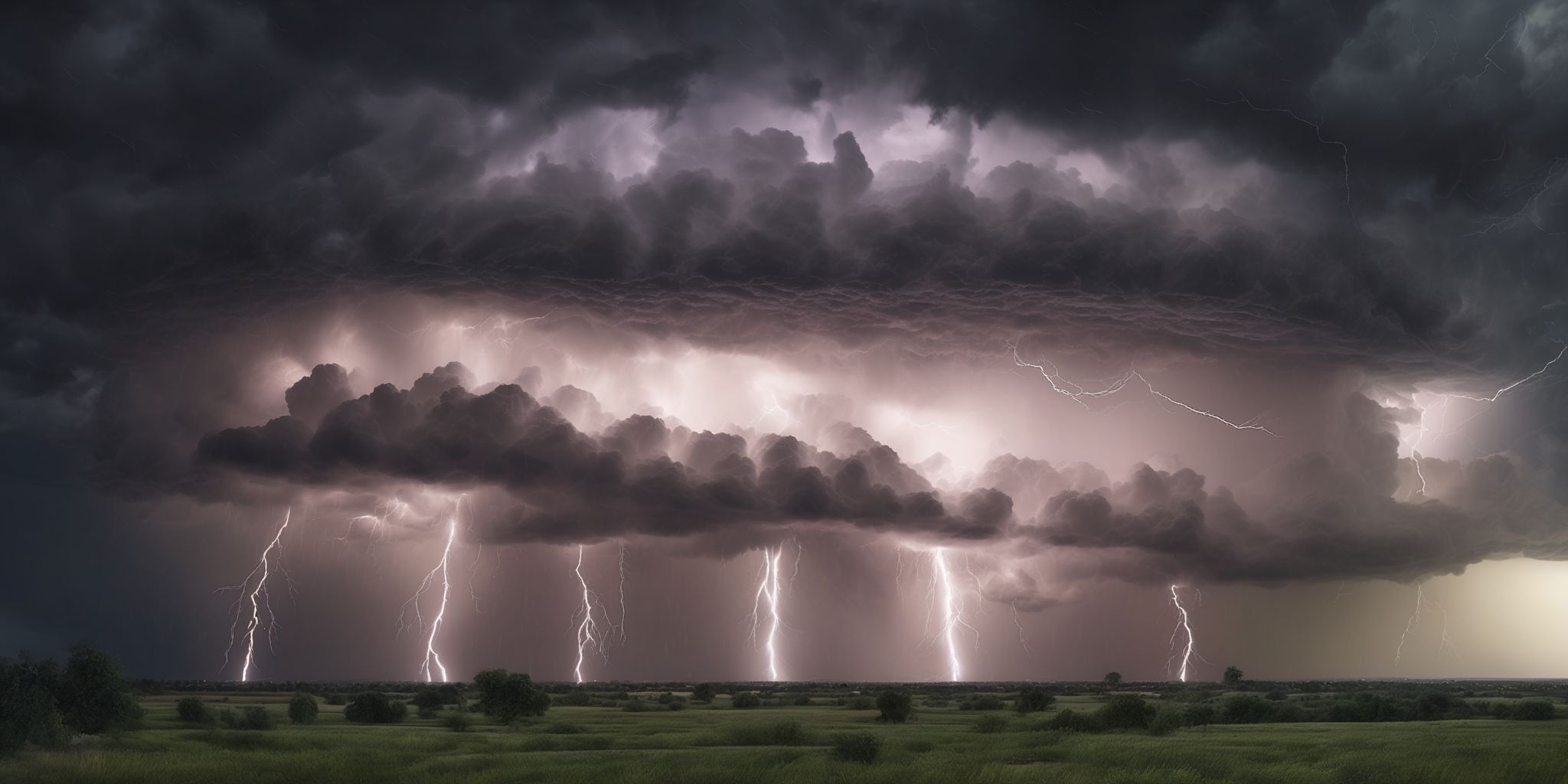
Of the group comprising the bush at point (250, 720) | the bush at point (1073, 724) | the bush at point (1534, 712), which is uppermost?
the bush at point (250, 720)

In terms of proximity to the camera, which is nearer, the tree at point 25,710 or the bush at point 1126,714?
the tree at point 25,710

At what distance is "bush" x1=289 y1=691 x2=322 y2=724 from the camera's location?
6831cm

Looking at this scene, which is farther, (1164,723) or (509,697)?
(509,697)

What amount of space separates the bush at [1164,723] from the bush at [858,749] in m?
19.8

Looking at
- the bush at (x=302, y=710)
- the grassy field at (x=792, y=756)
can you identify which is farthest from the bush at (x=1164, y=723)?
the bush at (x=302, y=710)

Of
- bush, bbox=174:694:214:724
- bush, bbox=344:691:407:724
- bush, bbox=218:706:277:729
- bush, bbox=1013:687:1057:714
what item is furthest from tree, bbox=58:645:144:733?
bush, bbox=1013:687:1057:714

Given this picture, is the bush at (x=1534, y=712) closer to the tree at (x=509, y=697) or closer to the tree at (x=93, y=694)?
the tree at (x=509, y=697)

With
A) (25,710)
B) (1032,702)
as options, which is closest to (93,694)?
(25,710)

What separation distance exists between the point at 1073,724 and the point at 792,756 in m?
24.1

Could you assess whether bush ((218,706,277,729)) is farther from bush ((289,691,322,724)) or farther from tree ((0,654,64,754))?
tree ((0,654,64,754))

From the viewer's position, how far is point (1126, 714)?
63500 mm

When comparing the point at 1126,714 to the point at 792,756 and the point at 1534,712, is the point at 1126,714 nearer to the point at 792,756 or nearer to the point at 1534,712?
the point at 792,756

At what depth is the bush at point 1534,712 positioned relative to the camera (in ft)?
225

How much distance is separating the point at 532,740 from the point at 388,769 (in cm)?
1128
